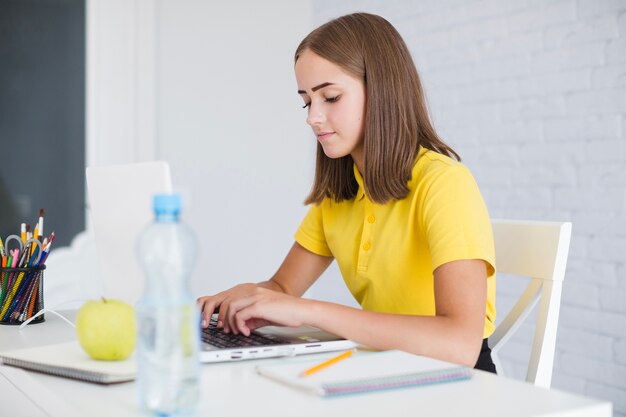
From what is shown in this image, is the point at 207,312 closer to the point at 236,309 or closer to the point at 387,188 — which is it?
the point at 236,309

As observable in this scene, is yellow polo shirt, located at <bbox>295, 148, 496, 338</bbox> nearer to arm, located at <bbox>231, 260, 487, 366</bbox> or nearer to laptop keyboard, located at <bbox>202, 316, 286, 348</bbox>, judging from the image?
arm, located at <bbox>231, 260, 487, 366</bbox>

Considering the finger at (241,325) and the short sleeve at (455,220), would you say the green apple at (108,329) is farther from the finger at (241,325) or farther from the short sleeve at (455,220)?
the short sleeve at (455,220)

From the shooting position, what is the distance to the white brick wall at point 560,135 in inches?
88.4

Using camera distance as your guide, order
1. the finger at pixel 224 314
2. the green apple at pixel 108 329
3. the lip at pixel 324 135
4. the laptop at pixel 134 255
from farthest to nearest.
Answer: the lip at pixel 324 135
the finger at pixel 224 314
the laptop at pixel 134 255
the green apple at pixel 108 329

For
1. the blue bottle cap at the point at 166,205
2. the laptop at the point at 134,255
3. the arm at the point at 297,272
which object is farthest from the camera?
the arm at the point at 297,272

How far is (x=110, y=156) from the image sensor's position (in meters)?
2.85

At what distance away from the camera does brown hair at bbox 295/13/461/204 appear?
4.66ft

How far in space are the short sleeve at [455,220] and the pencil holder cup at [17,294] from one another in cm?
68

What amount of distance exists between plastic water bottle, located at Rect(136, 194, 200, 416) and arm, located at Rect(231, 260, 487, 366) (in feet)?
1.34

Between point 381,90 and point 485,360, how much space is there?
506 millimetres

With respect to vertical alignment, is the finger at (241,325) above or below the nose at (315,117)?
below

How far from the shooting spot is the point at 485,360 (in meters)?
1.38

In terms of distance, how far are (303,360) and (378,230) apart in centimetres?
55

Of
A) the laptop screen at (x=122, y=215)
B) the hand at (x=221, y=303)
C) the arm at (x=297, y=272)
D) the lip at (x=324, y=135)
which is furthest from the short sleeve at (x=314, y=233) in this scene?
the laptop screen at (x=122, y=215)
